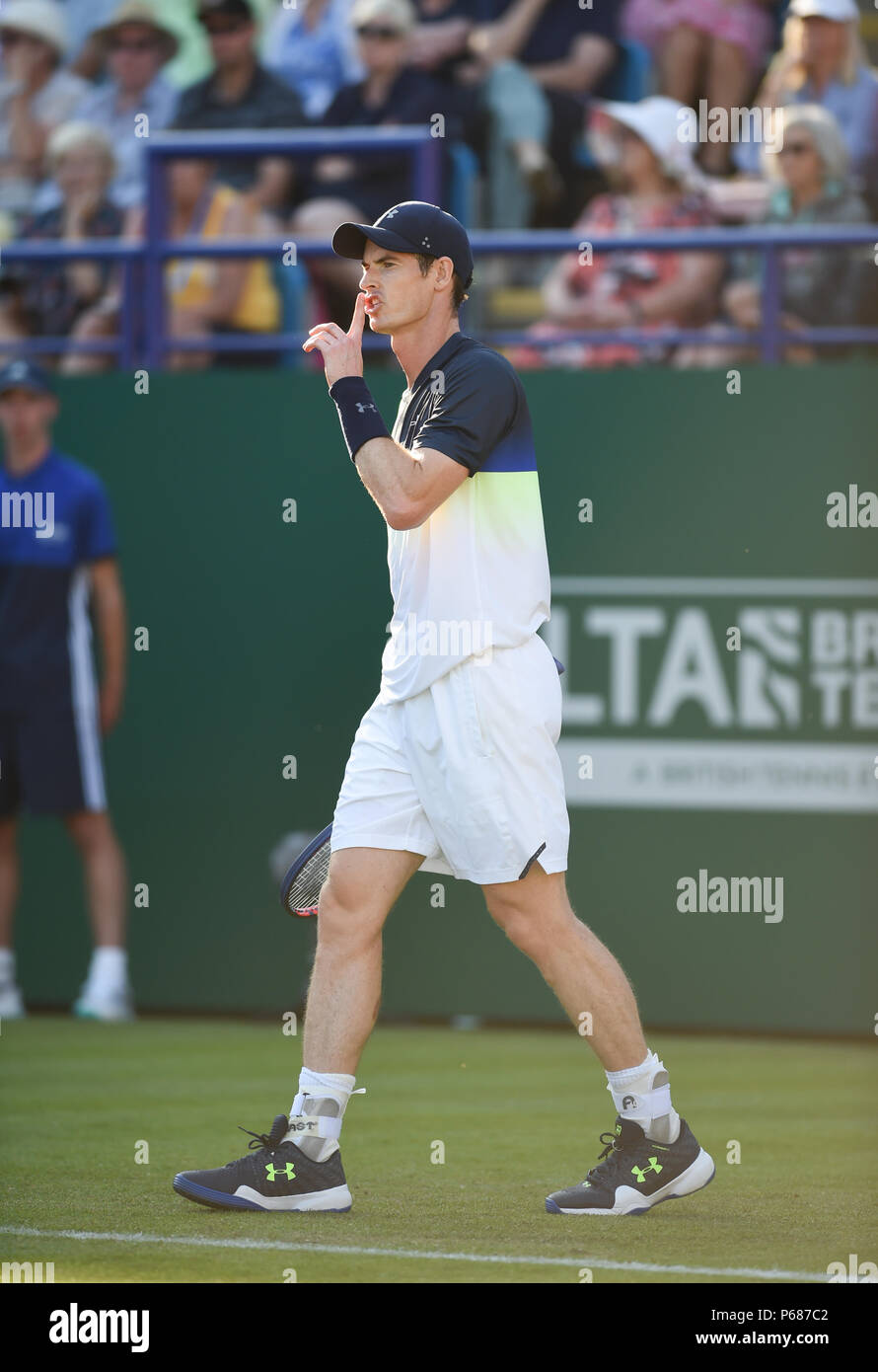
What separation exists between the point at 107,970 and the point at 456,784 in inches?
192

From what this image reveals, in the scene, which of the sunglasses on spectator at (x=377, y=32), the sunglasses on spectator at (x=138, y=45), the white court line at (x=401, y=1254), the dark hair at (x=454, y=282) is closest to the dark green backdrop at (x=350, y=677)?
the sunglasses on spectator at (x=377, y=32)

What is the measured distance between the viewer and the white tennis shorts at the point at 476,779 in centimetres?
553

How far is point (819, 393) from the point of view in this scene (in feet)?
30.5

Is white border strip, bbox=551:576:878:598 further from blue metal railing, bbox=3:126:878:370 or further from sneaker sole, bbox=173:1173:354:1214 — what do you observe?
sneaker sole, bbox=173:1173:354:1214

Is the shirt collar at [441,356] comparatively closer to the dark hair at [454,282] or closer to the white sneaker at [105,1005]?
the dark hair at [454,282]

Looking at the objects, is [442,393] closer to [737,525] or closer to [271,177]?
[737,525]

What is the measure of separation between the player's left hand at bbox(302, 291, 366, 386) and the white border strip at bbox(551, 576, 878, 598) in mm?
4014

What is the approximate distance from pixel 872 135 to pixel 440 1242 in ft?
20.2


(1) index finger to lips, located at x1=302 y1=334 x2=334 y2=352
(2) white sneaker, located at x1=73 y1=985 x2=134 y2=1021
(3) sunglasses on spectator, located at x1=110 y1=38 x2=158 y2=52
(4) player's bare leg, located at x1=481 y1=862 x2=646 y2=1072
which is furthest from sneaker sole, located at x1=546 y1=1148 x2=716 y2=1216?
(3) sunglasses on spectator, located at x1=110 y1=38 x2=158 y2=52

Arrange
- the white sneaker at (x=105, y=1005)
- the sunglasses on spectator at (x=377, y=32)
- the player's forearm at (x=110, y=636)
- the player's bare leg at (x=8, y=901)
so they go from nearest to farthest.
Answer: the white sneaker at (x=105, y=1005)
the player's forearm at (x=110, y=636)
the player's bare leg at (x=8, y=901)
the sunglasses on spectator at (x=377, y=32)

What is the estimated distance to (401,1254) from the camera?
5117 millimetres

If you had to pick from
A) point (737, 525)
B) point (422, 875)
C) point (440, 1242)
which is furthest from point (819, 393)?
point (440, 1242)

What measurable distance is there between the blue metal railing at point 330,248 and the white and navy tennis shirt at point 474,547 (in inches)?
154

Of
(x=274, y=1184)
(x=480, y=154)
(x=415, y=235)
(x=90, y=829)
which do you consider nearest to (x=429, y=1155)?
(x=274, y=1184)
